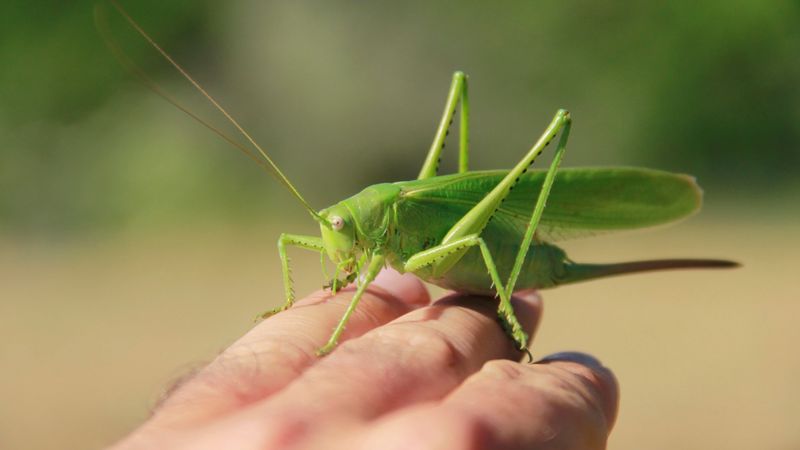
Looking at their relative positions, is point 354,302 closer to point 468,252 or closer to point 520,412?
point 468,252

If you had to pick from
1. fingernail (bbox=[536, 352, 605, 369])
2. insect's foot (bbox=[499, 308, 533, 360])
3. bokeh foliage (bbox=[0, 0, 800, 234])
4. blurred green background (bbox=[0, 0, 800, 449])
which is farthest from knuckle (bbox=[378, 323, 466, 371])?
bokeh foliage (bbox=[0, 0, 800, 234])

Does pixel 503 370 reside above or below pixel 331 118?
below

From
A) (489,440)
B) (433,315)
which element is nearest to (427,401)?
(489,440)

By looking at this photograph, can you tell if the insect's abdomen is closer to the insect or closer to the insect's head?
the insect

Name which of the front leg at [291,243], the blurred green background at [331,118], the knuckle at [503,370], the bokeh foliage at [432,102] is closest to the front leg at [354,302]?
the front leg at [291,243]

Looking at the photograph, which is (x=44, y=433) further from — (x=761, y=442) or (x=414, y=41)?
(x=414, y=41)

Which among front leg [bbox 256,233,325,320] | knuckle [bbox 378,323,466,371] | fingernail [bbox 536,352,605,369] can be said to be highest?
front leg [bbox 256,233,325,320]

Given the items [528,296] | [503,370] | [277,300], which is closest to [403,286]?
[528,296]
